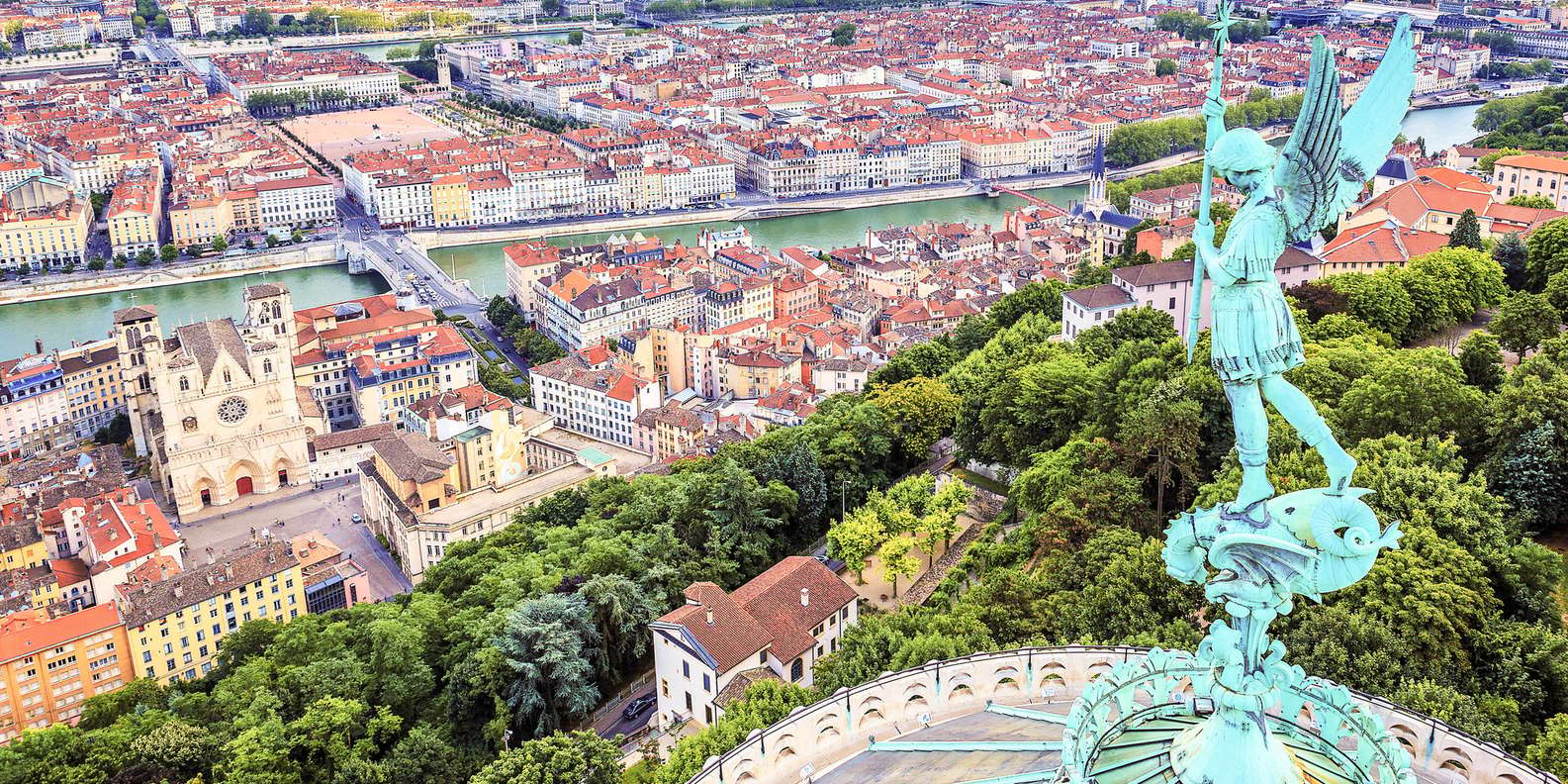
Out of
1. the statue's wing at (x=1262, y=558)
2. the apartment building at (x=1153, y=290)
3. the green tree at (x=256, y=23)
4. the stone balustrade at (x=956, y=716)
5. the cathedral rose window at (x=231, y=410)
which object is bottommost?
the cathedral rose window at (x=231, y=410)

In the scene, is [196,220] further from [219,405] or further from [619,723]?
[619,723]

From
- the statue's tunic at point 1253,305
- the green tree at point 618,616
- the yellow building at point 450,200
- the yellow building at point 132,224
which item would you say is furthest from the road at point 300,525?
the yellow building at point 450,200

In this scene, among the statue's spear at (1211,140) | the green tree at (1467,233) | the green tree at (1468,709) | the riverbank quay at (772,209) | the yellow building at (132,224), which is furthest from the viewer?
the riverbank quay at (772,209)

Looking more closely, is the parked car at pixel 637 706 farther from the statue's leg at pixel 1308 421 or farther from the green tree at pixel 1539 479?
the statue's leg at pixel 1308 421

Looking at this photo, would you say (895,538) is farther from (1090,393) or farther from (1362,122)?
(1362,122)

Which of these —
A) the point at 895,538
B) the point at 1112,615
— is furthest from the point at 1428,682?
the point at 895,538

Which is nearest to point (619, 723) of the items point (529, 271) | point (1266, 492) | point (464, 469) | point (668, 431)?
point (464, 469)

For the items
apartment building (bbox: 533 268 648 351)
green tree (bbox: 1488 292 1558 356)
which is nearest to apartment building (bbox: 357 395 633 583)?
apartment building (bbox: 533 268 648 351)
